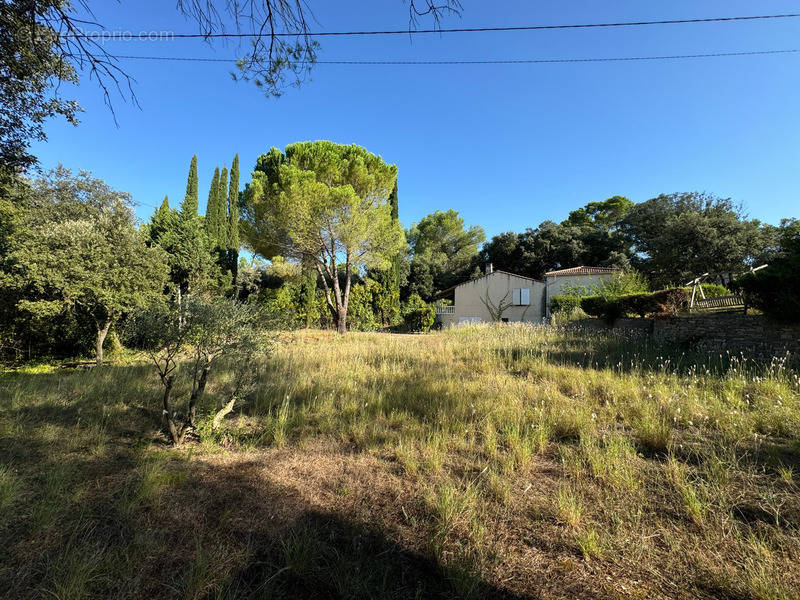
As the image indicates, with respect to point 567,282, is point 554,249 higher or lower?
higher

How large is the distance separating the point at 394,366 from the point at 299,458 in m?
3.18

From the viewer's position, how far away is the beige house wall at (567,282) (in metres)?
19.5

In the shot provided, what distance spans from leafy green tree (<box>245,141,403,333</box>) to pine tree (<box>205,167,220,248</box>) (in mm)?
2762

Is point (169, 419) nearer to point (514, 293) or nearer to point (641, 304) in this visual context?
point (641, 304)

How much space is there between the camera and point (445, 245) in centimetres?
3309

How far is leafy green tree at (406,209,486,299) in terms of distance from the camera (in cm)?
2848

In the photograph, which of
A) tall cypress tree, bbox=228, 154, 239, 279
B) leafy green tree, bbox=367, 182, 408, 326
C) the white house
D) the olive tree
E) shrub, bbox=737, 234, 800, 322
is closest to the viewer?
the olive tree

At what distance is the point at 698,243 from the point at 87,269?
29056 mm

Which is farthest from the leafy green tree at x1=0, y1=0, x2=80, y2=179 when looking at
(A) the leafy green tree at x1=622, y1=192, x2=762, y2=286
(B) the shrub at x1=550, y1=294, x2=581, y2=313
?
(A) the leafy green tree at x1=622, y1=192, x2=762, y2=286

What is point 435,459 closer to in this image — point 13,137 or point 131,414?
point 131,414

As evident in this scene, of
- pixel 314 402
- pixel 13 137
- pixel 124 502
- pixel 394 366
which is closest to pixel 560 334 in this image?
pixel 394 366

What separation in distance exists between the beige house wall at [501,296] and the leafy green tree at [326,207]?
9061 millimetres

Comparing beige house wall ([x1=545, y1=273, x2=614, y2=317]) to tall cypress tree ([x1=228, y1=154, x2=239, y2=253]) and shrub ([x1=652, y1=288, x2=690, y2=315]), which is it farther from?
tall cypress tree ([x1=228, y1=154, x2=239, y2=253])

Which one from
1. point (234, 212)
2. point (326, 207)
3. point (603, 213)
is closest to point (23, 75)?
point (326, 207)
